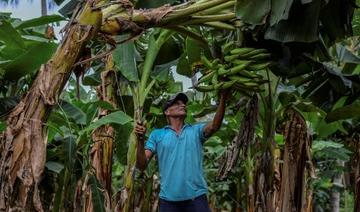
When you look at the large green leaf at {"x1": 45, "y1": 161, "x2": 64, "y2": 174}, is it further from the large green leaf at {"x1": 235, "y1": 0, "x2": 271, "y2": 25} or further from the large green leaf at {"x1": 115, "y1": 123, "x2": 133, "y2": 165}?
the large green leaf at {"x1": 235, "y1": 0, "x2": 271, "y2": 25}

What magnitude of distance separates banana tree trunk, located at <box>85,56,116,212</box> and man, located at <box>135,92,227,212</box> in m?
0.27

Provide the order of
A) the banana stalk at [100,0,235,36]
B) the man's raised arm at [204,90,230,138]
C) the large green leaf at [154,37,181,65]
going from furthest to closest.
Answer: the large green leaf at [154,37,181,65] → the man's raised arm at [204,90,230,138] → the banana stalk at [100,0,235,36]

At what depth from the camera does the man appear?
2287 millimetres

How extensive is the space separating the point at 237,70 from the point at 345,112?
3.63ft

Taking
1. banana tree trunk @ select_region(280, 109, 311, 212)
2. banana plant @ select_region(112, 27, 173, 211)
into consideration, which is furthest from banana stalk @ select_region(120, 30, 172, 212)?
banana tree trunk @ select_region(280, 109, 311, 212)

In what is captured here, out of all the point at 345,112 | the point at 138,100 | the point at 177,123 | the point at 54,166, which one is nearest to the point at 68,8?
the point at 138,100

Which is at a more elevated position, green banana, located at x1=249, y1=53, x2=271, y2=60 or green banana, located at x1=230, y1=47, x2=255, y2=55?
green banana, located at x1=230, y1=47, x2=255, y2=55

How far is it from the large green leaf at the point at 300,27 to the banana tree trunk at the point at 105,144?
104 cm

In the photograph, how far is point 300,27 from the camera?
5.91 ft

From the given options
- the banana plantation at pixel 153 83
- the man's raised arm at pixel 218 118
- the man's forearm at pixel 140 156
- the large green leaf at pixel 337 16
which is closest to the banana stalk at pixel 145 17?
the banana plantation at pixel 153 83

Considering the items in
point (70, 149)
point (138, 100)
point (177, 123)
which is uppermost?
point (138, 100)

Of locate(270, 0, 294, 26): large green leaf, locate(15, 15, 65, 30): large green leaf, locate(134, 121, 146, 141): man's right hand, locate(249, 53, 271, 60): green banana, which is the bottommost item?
locate(134, 121, 146, 141): man's right hand

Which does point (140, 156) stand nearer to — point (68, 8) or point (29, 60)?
point (29, 60)

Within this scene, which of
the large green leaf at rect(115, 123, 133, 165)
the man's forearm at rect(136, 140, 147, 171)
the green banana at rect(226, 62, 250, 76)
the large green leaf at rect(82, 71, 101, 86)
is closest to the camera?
the green banana at rect(226, 62, 250, 76)
